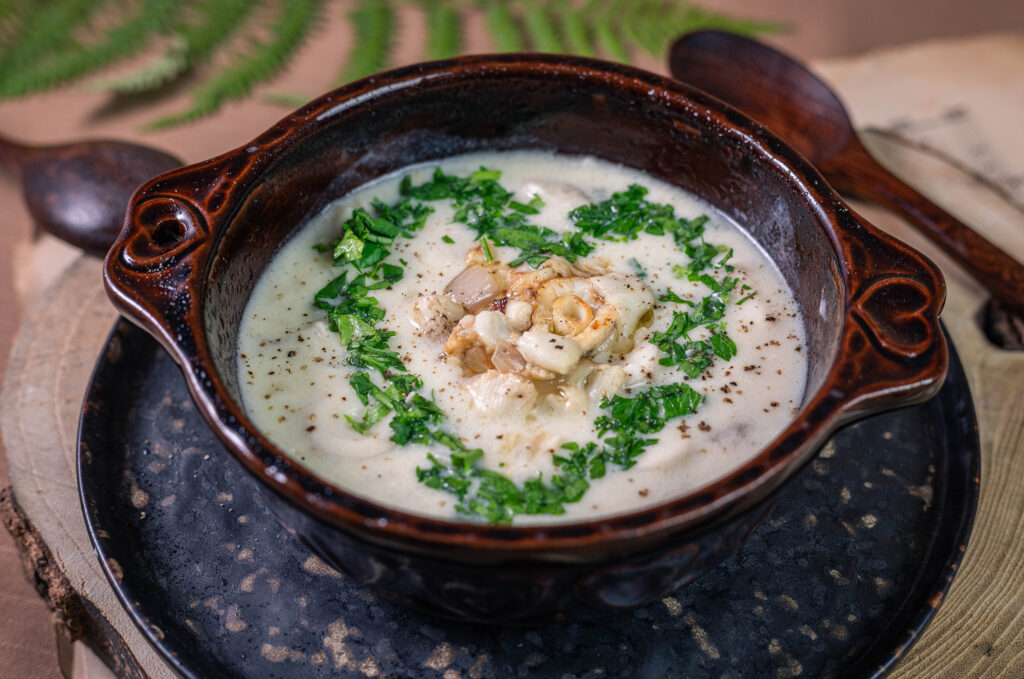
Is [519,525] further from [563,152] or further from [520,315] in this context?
[563,152]

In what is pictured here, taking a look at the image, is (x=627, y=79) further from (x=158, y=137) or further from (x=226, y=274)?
(x=158, y=137)

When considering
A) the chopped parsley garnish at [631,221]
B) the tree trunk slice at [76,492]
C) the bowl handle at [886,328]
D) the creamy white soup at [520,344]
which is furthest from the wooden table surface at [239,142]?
the chopped parsley garnish at [631,221]

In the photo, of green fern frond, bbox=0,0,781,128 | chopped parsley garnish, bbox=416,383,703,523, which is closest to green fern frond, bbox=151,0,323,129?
green fern frond, bbox=0,0,781,128

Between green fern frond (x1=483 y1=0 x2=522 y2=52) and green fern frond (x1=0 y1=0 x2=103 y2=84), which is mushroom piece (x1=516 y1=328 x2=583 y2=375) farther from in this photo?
green fern frond (x1=0 y1=0 x2=103 y2=84)

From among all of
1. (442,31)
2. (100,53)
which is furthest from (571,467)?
(100,53)

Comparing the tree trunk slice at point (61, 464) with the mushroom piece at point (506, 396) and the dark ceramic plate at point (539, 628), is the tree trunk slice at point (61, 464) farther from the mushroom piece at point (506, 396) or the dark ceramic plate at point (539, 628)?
the mushroom piece at point (506, 396)
